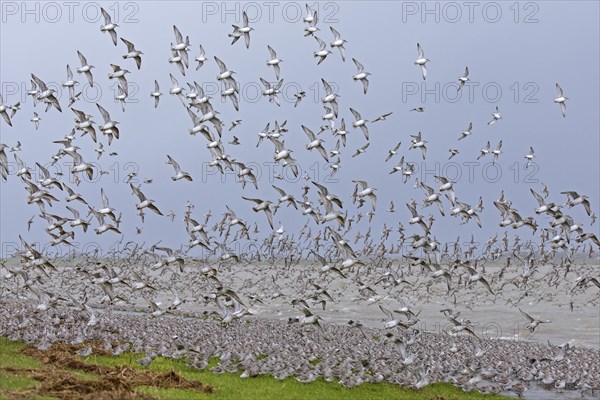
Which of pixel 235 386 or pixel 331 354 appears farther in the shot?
pixel 331 354

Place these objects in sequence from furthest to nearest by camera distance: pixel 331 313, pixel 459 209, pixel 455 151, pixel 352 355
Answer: pixel 331 313 < pixel 455 151 < pixel 459 209 < pixel 352 355

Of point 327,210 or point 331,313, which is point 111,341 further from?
point 331,313

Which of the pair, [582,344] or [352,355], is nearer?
[352,355]

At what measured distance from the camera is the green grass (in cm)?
2266

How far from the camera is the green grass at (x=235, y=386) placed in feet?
74.3

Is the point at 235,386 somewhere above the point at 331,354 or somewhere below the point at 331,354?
above

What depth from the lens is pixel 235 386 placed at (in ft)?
82.9

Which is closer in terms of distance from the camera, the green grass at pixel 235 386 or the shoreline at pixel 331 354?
the green grass at pixel 235 386

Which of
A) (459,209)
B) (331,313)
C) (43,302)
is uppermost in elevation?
(459,209)

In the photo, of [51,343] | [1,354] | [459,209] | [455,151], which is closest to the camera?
[1,354]

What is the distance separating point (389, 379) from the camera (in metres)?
28.6

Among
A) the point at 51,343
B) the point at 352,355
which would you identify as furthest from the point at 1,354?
the point at 352,355

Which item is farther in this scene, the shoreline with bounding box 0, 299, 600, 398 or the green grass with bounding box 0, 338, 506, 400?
the shoreline with bounding box 0, 299, 600, 398

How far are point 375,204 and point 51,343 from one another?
16784 millimetres
